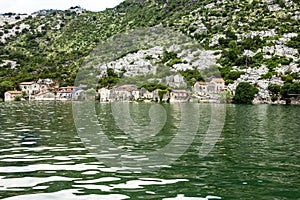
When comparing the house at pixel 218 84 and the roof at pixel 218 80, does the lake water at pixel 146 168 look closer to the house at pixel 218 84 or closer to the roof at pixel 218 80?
the house at pixel 218 84

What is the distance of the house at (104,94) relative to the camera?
10756 centimetres

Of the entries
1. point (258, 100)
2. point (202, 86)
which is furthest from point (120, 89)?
point (258, 100)

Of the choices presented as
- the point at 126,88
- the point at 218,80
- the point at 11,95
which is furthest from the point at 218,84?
the point at 11,95

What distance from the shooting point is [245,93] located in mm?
96875

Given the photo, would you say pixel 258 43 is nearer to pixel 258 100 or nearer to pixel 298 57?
pixel 298 57

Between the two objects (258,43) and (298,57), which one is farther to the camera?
(258,43)

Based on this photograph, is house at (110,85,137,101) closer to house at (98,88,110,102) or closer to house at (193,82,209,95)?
house at (98,88,110,102)

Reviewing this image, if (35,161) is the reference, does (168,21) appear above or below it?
above

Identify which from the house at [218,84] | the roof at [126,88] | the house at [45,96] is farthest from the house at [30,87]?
the house at [218,84]

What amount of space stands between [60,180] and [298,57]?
113 metres

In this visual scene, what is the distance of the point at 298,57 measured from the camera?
380 feet

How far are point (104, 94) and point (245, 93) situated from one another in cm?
3820

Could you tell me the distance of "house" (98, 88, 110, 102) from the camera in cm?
10756

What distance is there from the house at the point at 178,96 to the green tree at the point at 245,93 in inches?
519
